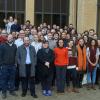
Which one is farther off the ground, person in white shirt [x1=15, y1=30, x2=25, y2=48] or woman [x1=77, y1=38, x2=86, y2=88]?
person in white shirt [x1=15, y1=30, x2=25, y2=48]

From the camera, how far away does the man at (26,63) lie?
1480 cm

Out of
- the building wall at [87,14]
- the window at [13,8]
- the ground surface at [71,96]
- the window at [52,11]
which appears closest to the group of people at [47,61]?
the ground surface at [71,96]

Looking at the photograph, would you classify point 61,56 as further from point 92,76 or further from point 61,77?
point 92,76

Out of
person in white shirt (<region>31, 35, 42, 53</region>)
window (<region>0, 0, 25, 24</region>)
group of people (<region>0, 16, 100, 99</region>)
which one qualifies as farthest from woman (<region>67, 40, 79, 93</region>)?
window (<region>0, 0, 25, 24</region>)

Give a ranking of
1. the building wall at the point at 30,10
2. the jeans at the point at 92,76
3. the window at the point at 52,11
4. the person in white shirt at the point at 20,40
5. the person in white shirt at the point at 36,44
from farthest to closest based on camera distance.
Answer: the window at the point at 52,11, the building wall at the point at 30,10, the jeans at the point at 92,76, the person in white shirt at the point at 20,40, the person in white shirt at the point at 36,44

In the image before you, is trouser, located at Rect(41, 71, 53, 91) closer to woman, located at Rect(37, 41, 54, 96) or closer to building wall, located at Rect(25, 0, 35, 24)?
woman, located at Rect(37, 41, 54, 96)

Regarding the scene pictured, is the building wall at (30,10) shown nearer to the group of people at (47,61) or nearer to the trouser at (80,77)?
the group of people at (47,61)

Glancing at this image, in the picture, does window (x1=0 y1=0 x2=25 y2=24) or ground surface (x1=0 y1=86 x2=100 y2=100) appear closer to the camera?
ground surface (x1=0 y1=86 x2=100 y2=100)

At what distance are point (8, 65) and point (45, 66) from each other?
4.56 ft

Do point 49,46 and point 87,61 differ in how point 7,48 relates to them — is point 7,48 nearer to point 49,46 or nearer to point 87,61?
point 49,46

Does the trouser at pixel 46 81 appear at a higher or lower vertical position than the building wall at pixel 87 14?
lower

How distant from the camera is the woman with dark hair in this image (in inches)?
642

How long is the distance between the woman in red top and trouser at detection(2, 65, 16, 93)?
1.66m

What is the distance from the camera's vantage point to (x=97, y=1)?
22922 mm
